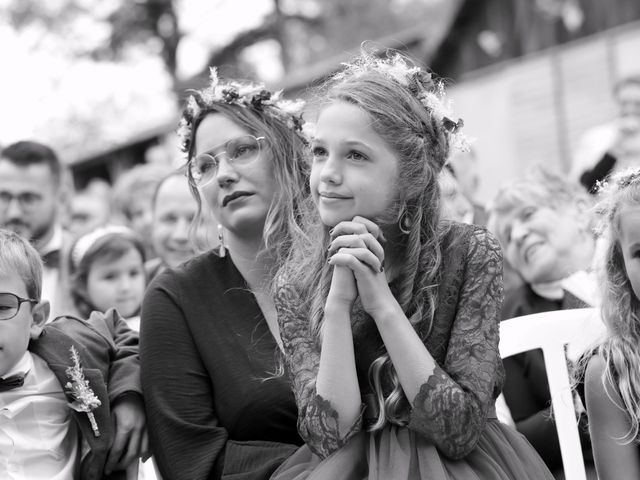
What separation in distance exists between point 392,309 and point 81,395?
1.01 m

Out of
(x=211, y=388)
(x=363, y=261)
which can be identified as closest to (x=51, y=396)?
A: (x=211, y=388)

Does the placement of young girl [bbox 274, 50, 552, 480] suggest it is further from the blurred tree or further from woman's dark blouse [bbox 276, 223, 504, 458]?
the blurred tree

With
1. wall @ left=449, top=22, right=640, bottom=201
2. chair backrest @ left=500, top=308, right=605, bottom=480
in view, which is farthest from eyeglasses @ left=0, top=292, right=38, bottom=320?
wall @ left=449, top=22, right=640, bottom=201

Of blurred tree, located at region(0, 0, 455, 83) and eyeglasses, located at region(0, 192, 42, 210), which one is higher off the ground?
blurred tree, located at region(0, 0, 455, 83)

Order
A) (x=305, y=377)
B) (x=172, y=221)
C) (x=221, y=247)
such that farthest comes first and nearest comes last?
(x=172, y=221) → (x=221, y=247) → (x=305, y=377)

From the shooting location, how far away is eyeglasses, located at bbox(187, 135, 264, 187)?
310 cm

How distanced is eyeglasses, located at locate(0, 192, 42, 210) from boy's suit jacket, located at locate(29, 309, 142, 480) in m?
1.90

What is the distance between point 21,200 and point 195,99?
1.99 metres

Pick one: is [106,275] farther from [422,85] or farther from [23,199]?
[422,85]

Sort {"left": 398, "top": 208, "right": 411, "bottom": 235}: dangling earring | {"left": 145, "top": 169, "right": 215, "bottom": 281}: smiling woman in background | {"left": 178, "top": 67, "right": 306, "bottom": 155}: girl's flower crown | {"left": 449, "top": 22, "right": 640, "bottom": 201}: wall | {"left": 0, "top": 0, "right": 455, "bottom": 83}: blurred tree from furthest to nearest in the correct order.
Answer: {"left": 0, "top": 0, "right": 455, "bottom": 83}: blurred tree, {"left": 449, "top": 22, "right": 640, "bottom": 201}: wall, {"left": 145, "top": 169, "right": 215, "bottom": 281}: smiling woman in background, {"left": 178, "top": 67, "right": 306, "bottom": 155}: girl's flower crown, {"left": 398, "top": 208, "right": 411, "bottom": 235}: dangling earring

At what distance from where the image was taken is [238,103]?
3223 mm

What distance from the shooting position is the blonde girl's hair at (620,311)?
8.38 feet

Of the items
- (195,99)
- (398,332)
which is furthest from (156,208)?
(398,332)

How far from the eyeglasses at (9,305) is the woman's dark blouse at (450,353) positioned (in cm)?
79
